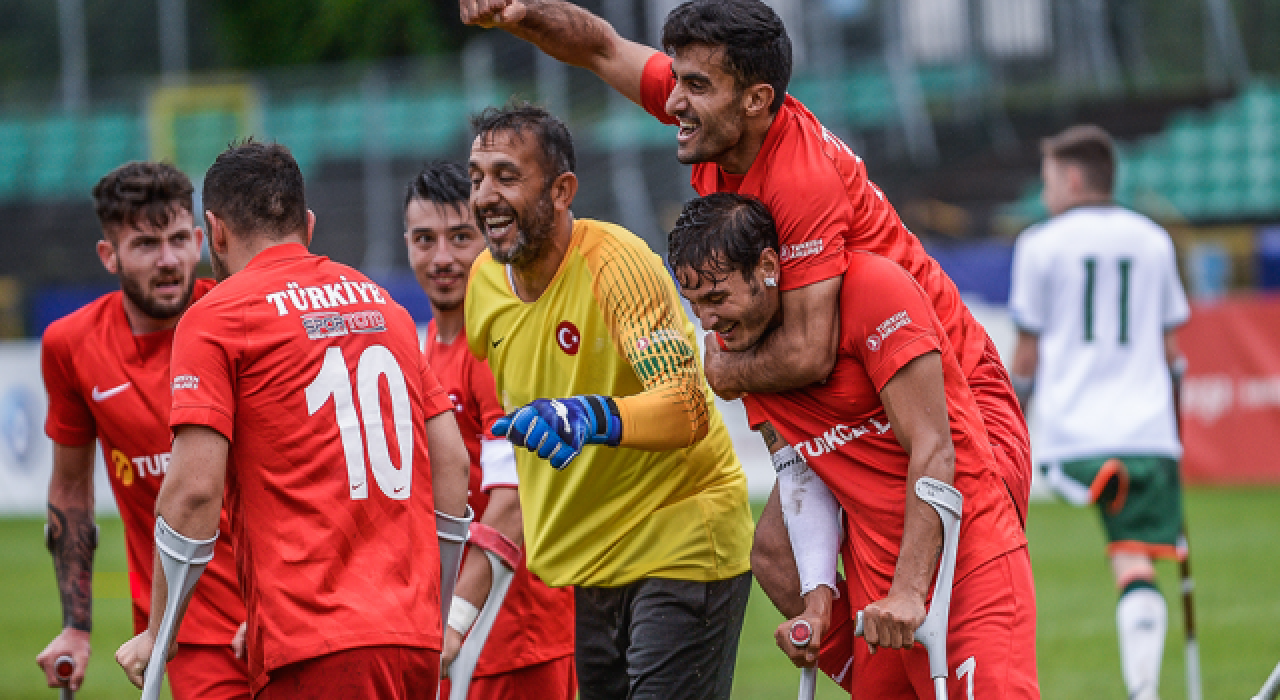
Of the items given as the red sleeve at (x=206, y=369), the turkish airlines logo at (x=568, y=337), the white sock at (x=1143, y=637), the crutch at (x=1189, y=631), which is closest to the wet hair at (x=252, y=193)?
the red sleeve at (x=206, y=369)

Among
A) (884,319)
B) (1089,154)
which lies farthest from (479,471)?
(1089,154)

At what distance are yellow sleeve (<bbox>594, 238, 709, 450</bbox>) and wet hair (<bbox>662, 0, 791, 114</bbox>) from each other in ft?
2.66

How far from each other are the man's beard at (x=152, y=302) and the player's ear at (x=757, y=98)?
2417mm

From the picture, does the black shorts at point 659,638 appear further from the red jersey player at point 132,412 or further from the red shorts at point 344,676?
the red jersey player at point 132,412

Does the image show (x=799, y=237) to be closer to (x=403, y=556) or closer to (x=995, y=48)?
(x=403, y=556)

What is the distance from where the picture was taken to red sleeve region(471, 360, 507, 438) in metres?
5.63

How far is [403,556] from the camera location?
4133mm

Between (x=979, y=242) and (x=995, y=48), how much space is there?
5377 millimetres

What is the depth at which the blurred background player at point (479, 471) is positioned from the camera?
5.49 meters

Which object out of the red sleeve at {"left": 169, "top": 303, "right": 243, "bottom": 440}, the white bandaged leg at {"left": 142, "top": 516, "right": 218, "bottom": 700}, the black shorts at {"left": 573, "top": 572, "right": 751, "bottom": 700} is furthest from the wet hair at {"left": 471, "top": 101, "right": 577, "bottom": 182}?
the white bandaged leg at {"left": 142, "top": 516, "right": 218, "bottom": 700}

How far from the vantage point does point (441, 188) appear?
5980 mm

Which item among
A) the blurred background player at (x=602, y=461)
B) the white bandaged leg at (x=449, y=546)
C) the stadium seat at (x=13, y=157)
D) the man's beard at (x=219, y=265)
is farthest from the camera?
the stadium seat at (x=13, y=157)

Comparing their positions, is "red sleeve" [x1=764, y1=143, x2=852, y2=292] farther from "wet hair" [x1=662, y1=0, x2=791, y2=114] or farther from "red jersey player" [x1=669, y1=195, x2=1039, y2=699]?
"wet hair" [x1=662, y1=0, x2=791, y2=114]

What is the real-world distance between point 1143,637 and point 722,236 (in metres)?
4.25
